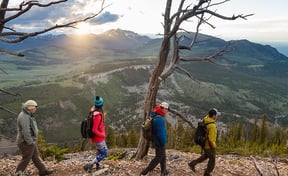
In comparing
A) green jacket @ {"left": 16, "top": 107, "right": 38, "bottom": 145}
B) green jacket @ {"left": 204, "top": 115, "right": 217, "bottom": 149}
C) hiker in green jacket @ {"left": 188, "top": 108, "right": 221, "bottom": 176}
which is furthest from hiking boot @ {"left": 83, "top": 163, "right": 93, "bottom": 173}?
green jacket @ {"left": 204, "top": 115, "right": 217, "bottom": 149}

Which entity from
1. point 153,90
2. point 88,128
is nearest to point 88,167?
point 88,128

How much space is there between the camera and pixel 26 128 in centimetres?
1109

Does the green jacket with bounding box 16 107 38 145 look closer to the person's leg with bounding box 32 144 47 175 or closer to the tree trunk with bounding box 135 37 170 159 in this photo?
the person's leg with bounding box 32 144 47 175

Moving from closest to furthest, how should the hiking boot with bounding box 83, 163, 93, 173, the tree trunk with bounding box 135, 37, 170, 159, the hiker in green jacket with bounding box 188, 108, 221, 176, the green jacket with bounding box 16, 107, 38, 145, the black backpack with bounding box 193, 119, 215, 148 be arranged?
the green jacket with bounding box 16, 107, 38, 145 < the hiker in green jacket with bounding box 188, 108, 221, 176 < the black backpack with bounding box 193, 119, 215, 148 < the hiking boot with bounding box 83, 163, 93, 173 < the tree trunk with bounding box 135, 37, 170, 159

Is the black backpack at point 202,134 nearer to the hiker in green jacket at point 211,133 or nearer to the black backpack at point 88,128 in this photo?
the hiker in green jacket at point 211,133

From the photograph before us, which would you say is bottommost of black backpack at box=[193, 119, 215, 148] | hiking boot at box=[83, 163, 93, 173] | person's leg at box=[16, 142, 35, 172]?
hiking boot at box=[83, 163, 93, 173]

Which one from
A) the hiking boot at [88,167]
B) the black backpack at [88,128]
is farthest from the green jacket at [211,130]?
the hiking boot at [88,167]

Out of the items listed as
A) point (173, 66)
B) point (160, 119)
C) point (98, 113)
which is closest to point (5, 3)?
point (98, 113)

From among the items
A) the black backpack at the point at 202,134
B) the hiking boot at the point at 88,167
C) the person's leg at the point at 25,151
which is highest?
the black backpack at the point at 202,134

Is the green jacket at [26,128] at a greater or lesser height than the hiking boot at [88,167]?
greater

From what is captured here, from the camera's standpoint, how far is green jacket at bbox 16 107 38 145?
11.1m

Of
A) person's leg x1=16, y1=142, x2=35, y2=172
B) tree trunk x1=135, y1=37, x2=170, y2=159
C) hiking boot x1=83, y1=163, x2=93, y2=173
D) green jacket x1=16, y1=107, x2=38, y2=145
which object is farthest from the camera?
tree trunk x1=135, y1=37, x2=170, y2=159

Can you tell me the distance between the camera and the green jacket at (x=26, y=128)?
36.4ft

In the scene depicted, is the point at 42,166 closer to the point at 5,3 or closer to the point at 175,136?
the point at 5,3
